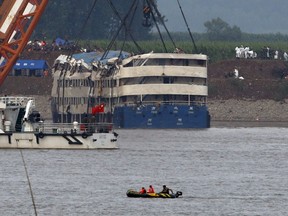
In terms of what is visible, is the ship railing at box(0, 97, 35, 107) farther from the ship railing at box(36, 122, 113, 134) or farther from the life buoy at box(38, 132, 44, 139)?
the life buoy at box(38, 132, 44, 139)

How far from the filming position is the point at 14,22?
15025 centimetres

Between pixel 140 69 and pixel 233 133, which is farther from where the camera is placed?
pixel 140 69

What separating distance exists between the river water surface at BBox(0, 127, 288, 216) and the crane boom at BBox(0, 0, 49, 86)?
1470 centimetres

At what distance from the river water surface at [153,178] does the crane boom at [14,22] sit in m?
14.7

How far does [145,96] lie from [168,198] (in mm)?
85863

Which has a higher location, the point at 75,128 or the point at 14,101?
the point at 14,101

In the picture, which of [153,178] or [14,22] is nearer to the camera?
[153,178]

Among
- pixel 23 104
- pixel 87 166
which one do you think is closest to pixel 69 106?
pixel 23 104

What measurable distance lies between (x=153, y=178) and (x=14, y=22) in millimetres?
49328

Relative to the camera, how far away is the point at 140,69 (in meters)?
178

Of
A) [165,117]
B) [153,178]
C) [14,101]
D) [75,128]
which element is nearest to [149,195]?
[153,178]

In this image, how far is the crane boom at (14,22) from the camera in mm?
150500

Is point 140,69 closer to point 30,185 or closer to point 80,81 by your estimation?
point 80,81

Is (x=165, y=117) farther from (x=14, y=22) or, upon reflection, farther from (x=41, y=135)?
(x=41, y=135)
